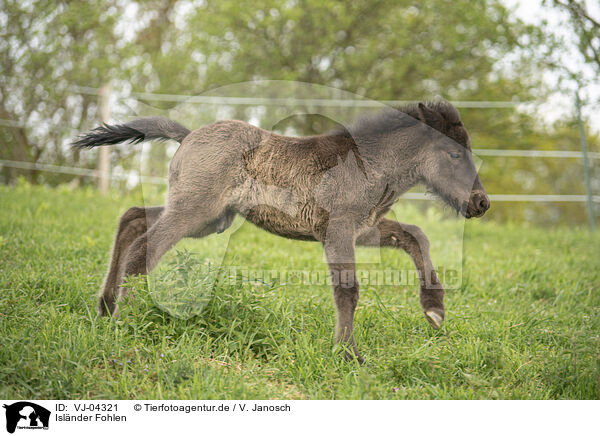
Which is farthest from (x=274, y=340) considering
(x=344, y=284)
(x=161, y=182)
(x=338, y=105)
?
(x=338, y=105)

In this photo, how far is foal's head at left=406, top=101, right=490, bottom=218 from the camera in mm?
3412

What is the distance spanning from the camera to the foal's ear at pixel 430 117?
3.41 m

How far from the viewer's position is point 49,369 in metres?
2.67

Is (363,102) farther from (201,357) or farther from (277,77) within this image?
(201,357)

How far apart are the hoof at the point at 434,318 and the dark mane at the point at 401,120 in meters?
1.44

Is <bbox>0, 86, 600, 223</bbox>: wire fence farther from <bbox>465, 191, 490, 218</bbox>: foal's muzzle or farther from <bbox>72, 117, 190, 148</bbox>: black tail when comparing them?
<bbox>465, 191, 490, 218</bbox>: foal's muzzle

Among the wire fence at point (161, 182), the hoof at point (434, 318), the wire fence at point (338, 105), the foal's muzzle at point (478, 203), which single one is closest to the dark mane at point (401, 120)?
the foal's muzzle at point (478, 203)
